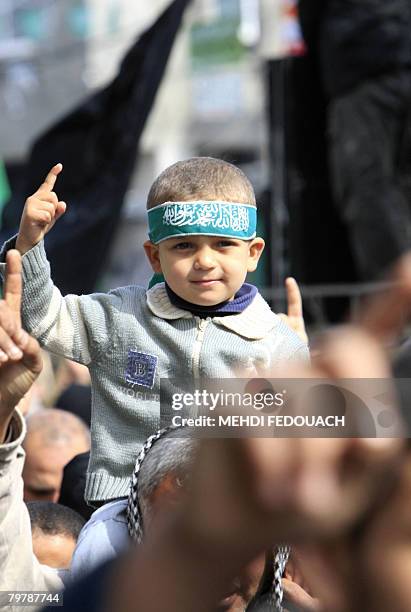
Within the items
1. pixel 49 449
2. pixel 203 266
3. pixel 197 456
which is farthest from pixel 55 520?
pixel 197 456

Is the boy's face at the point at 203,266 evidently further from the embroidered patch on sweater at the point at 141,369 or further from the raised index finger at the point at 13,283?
the raised index finger at the point at 13,283

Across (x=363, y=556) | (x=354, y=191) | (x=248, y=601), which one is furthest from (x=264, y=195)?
(x=363, y=556)

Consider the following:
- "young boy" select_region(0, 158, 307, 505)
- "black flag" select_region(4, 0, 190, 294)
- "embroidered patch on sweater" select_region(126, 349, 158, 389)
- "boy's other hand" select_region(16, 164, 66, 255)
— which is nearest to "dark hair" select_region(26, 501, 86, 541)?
"young boy" select_region(0, 158, 307, 505)

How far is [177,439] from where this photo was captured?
56.7 inches

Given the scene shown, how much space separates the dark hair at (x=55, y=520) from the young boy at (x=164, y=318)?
1.48ft

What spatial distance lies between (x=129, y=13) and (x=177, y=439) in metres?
19.2

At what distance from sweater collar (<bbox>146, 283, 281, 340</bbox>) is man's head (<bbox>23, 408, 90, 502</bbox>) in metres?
1.35

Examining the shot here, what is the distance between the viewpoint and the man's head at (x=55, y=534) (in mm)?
2357

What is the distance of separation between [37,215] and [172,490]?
70cm

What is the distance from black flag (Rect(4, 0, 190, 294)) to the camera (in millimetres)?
6391

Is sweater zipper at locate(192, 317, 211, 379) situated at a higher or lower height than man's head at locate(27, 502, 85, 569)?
higher

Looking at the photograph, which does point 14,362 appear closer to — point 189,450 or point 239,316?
point 189,450

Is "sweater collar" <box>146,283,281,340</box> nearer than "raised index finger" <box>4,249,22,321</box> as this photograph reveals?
No

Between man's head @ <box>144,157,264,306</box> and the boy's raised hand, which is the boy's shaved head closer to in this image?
man's head @ <box>144,157,264,306</box>
